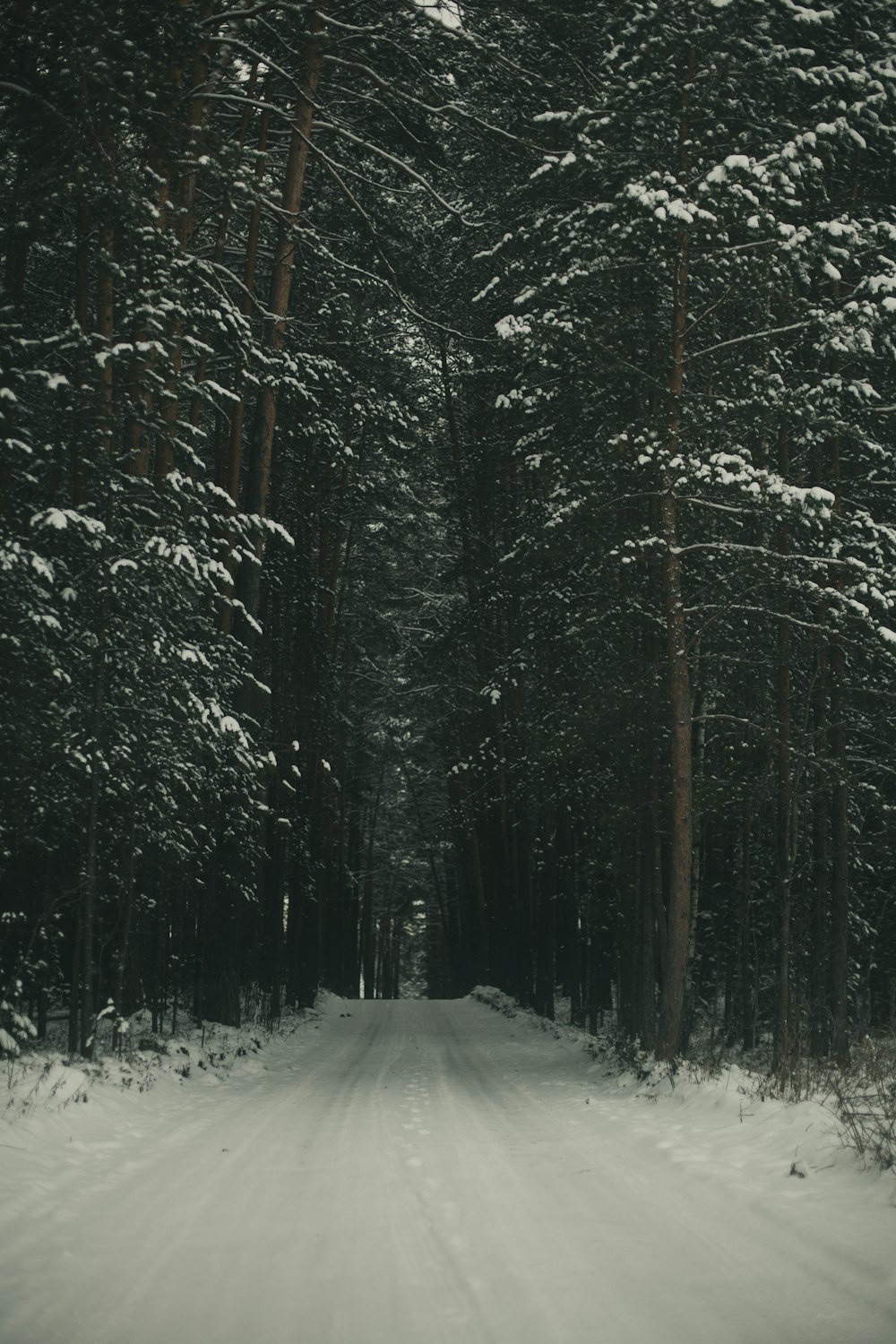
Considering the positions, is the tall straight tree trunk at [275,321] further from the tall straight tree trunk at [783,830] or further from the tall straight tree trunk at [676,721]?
the tall straight tree trunk at [783,830]

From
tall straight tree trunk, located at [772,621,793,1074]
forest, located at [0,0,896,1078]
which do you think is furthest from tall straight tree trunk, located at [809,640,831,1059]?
tall straight tree trunk, located at [772,621,793,1074]

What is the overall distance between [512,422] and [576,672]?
13.5ft

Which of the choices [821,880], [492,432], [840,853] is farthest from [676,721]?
[492,432]

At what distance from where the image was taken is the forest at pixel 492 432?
1050cm

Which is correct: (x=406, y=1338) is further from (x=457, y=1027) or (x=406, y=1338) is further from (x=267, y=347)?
(x=457, y=1027)

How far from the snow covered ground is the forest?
1.97 metres

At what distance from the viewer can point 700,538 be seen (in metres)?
15.1

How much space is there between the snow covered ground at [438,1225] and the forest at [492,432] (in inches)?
77.5

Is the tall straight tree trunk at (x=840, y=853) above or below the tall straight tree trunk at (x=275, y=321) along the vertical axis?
below

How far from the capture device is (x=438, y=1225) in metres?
6.12

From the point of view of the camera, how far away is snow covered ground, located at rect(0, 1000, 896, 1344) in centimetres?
457

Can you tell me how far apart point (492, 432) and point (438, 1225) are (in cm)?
1773

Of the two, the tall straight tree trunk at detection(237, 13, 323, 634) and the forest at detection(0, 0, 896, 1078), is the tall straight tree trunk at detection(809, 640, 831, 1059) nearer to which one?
the forest at detection(0, 0, 896, 1078)

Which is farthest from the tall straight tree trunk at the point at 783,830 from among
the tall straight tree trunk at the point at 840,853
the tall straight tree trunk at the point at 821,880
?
the tall straight tree trunk at the point at 840,853
